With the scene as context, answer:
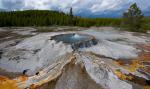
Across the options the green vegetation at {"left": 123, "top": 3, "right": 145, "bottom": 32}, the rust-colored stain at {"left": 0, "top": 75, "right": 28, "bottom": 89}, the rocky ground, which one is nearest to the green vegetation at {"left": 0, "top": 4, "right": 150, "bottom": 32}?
the green vegetation at {"left": 123, "top": 3, "right": 145, "bottom": 32}

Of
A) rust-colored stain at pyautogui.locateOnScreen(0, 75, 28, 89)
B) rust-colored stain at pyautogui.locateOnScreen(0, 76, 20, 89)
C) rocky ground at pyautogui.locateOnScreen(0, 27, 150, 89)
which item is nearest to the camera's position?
rocky ground at pyautogui.locateOnScreen(0, 27, 150, 89)

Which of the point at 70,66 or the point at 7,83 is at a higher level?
the point at 70,66

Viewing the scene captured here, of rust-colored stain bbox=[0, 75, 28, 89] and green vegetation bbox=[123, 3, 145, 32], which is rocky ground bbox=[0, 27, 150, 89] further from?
green vegetation bbox=[123, 3, 145, 32]

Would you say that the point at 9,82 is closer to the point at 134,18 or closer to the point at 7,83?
the point at 7,83

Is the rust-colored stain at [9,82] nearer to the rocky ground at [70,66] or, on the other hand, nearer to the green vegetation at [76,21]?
the rocky ground at [70,66]

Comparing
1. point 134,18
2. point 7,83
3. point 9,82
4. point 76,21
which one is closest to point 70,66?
point 9,82

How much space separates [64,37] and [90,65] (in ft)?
59.9

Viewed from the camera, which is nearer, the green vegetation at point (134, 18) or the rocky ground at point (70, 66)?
the rocky ground at point (70, 66)

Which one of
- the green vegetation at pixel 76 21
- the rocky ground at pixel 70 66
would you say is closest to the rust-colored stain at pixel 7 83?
the rocky ground at pixel 70 66

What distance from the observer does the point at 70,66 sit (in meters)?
28.2

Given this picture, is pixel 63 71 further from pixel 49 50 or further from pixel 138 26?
pixel 138 26

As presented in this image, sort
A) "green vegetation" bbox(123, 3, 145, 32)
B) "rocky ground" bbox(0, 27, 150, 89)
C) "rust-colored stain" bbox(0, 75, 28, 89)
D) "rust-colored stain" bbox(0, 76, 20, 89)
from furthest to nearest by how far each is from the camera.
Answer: "green vegetation" bbox(123, 3, 145, 32), "rust-colored stain" bbox(0, 75, 28, 89), "rust-colored stain" bbox(0, 76, 20, 89), "rocky ground" bbox(0, 27, 150, 89)

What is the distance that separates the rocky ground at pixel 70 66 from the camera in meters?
25.6

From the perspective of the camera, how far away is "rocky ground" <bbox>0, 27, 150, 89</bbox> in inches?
1009
